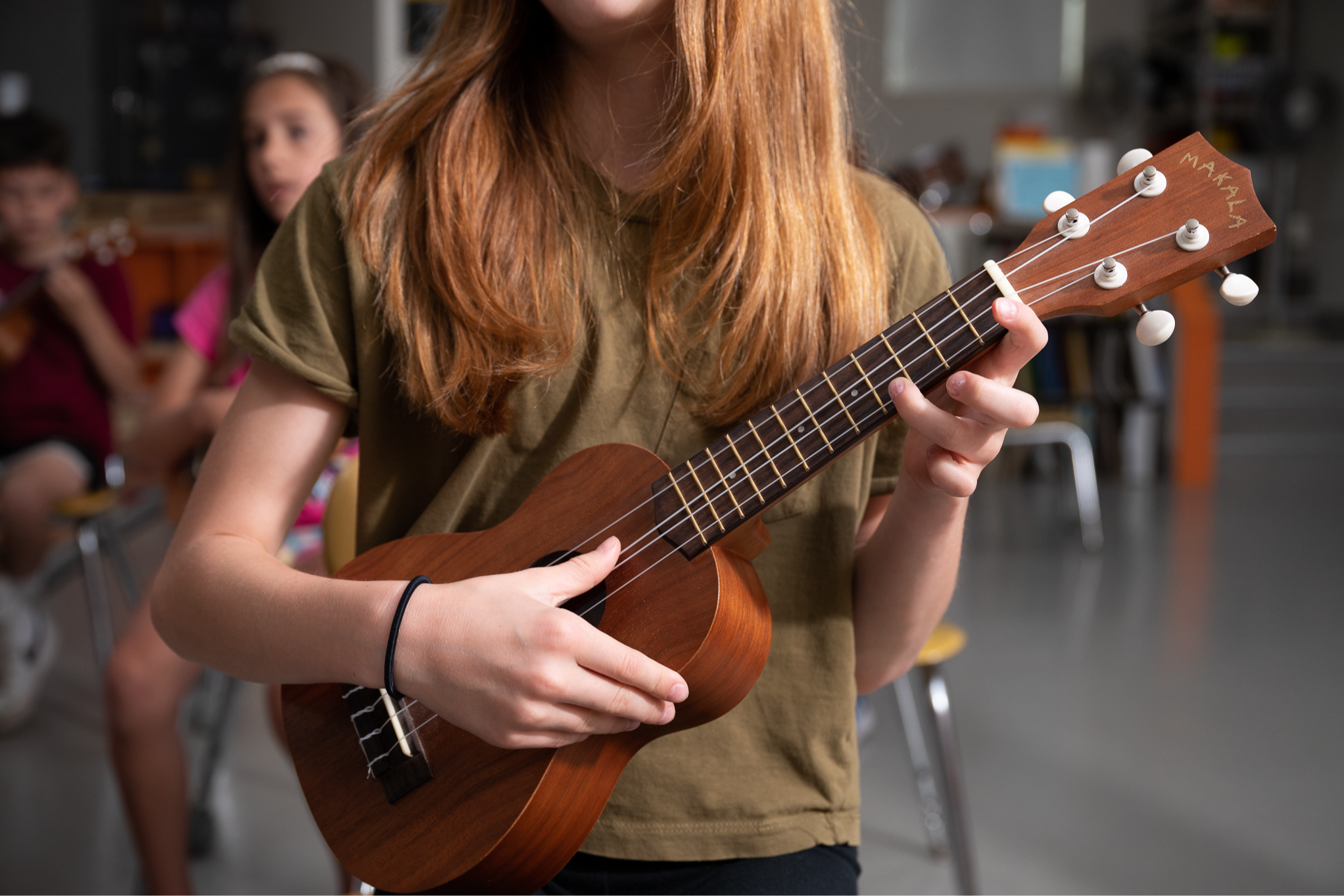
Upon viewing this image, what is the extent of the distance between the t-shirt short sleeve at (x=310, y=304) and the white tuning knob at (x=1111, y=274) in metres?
0.54

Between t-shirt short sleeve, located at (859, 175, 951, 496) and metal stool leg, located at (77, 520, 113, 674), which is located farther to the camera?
metal stool leg, located at (77, 520, 113, 674)

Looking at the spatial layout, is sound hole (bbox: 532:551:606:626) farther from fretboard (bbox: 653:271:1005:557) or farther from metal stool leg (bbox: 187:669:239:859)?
metal stool leg (bbox: 187:669:239:859)

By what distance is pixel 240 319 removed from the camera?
83 centimetres

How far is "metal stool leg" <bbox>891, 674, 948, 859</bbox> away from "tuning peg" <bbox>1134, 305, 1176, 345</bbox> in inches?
55.3

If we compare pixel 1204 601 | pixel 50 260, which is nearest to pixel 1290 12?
pixel 1204 601

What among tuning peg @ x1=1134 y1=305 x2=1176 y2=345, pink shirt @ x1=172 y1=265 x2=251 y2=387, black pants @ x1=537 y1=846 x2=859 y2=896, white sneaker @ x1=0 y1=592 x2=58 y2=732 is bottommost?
white sneaker @ x1=0 y1=592 x2=58 y2=732

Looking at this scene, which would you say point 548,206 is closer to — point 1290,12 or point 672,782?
point 672,782

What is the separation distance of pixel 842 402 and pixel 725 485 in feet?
0.32

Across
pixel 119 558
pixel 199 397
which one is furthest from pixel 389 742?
pixel 119 558

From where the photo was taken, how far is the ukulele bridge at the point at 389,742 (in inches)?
30.5

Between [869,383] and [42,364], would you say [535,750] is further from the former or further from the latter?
[42,364]

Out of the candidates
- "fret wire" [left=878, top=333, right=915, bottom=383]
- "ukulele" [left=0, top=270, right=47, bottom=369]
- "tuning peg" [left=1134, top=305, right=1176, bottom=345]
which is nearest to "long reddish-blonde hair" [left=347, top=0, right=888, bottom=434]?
"fret wire" [left=878, top=333, right=915, bottom=383]

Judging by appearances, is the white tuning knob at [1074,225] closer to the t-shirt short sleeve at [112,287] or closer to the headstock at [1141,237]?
the headstock at [1141,237]

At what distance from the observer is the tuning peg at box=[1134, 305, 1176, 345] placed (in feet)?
2.18
